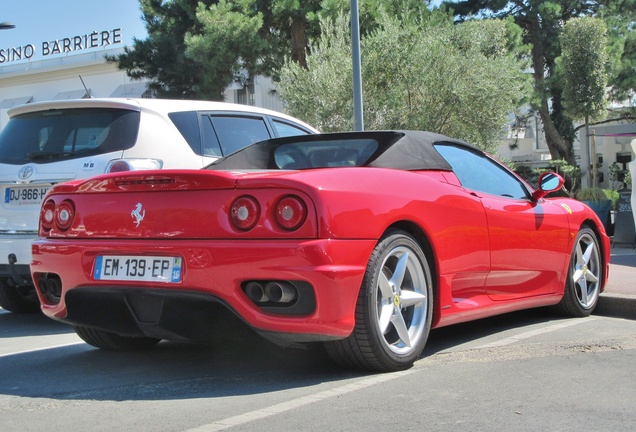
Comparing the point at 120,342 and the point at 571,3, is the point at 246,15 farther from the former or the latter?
the point at 120,342

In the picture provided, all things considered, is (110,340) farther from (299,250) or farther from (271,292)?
(299,250)

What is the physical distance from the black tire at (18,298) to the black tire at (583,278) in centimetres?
433

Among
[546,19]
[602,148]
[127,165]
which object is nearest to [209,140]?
[127,165]

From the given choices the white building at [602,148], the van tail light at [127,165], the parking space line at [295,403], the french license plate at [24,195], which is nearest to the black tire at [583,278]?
the parking space line at [295,403]

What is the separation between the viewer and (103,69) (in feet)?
159

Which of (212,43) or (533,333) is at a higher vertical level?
(212,43)

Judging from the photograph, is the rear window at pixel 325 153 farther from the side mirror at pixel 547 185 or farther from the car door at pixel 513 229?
the side mirror at pixel 547 185

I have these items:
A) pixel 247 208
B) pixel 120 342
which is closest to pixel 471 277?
pixel 247 208

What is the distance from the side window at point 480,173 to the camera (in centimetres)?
561

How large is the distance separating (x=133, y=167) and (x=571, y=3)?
30726 millimetres

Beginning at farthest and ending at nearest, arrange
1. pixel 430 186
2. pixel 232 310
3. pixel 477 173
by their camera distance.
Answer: pixel 477 173, pixel 430 186, pixel 232 310

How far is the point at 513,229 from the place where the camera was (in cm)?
572

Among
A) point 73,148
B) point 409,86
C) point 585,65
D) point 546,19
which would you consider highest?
point 546,19

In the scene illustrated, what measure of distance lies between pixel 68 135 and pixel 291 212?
3230mm
